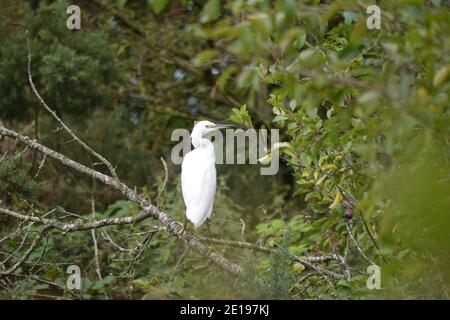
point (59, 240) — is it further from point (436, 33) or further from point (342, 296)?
point (436, 33)

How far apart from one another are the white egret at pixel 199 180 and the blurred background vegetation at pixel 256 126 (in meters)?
0.26

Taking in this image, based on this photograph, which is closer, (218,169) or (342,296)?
(342,296)

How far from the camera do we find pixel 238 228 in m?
6.44

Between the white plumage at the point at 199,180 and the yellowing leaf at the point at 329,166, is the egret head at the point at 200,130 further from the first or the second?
the yellowing leaf at the point at 329,166

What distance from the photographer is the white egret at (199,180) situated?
17.7 ft

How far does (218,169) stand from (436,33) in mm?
5728

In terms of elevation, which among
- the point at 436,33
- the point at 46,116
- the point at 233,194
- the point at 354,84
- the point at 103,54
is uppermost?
the point at 103,54

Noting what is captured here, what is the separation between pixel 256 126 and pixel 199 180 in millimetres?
3698

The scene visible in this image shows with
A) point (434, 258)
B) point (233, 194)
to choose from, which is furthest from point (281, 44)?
point (233, 194)

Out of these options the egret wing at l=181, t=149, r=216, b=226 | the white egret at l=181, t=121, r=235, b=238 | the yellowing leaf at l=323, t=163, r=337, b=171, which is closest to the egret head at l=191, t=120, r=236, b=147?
the white egret at l=181, t=121, r=235, b=238

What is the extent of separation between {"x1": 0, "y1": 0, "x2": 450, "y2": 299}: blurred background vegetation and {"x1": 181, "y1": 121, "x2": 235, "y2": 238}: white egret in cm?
26
